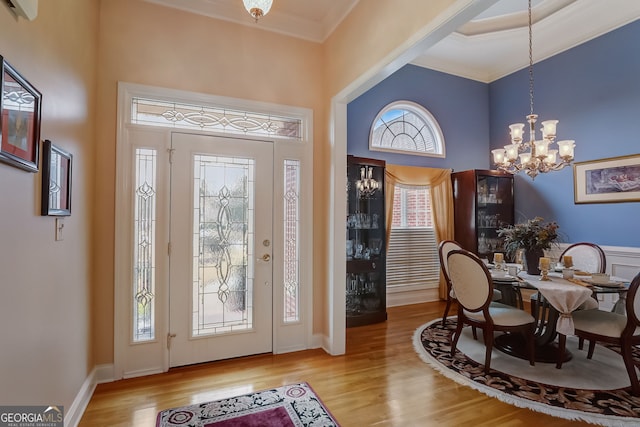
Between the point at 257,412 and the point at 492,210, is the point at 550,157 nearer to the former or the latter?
the point at 492,210

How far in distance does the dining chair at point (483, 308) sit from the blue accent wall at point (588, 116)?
2.39 metres

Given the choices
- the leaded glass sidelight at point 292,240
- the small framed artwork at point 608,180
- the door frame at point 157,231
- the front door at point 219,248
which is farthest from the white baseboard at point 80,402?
the small framed artwork at point 608,180

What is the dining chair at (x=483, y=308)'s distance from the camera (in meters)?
2.77

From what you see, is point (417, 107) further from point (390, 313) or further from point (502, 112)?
point (390, 313)

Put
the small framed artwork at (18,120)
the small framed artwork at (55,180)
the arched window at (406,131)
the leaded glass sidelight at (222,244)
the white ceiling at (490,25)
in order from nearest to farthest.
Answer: the small framed artwork at (18,120) → the small framed artwork at (55,180) → the leaded glass sidelight at (222,244) → the white ceiling at (490,25) → the arched window at (406,131)

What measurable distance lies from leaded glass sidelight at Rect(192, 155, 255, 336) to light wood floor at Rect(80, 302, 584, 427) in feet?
1.52

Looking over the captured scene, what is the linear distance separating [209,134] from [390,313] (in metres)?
3.48

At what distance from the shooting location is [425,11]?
2078 millimetres

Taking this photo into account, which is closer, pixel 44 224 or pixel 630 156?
pixel 44 224

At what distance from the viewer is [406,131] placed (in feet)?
16.9

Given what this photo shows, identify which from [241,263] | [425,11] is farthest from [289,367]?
[425,11]

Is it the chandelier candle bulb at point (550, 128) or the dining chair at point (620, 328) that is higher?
the chandelier candle bulb at point (550, 128)

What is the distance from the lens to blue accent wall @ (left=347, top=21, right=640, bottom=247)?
13.1 feet

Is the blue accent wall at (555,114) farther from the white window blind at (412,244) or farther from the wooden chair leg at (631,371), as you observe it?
the wooden chair leg at (631,371)
